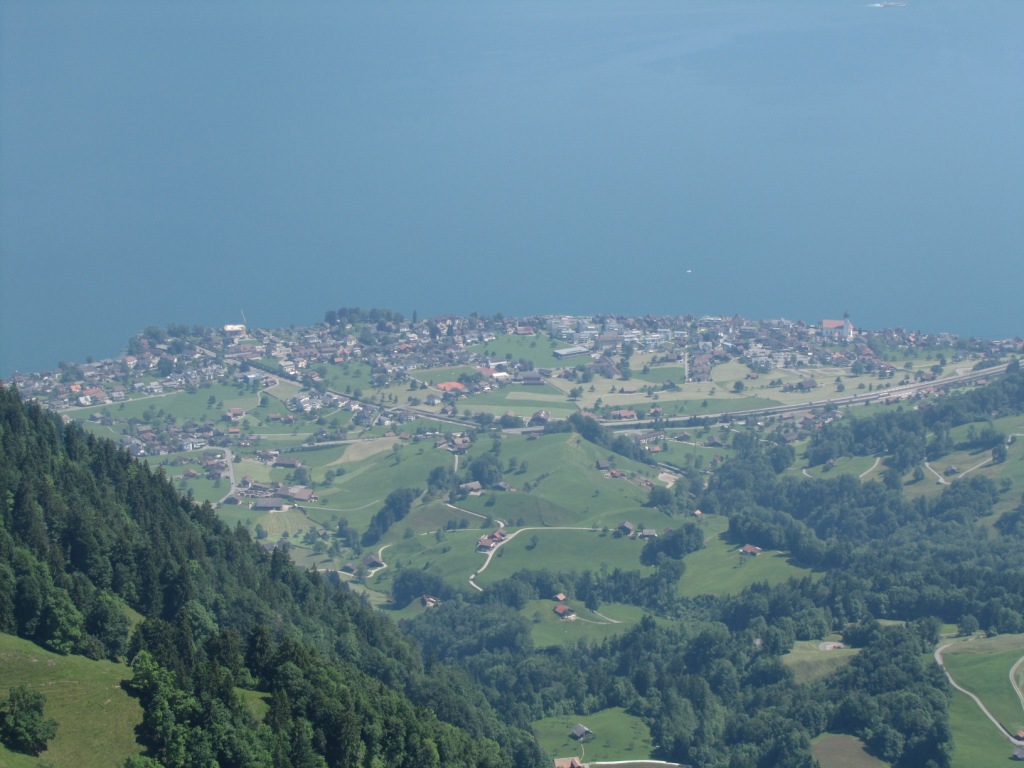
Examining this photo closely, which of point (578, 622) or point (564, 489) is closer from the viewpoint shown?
point (578, 622)

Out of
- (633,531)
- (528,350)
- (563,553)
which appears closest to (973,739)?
(563,553)

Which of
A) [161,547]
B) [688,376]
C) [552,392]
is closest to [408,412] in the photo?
[552,392]

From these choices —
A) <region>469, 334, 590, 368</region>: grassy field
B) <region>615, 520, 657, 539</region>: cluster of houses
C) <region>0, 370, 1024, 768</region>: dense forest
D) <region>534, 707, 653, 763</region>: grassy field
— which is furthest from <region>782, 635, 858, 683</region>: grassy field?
<region>469, 334, 590, 368</region>: grassy field

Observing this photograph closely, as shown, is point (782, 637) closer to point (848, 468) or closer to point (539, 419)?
point (848, 468)

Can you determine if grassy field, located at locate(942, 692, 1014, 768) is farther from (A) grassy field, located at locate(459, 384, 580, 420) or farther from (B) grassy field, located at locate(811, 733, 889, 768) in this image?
(A) grassy field, located at locate(459, 384, 580, 420)

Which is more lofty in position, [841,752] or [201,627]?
[201,627]

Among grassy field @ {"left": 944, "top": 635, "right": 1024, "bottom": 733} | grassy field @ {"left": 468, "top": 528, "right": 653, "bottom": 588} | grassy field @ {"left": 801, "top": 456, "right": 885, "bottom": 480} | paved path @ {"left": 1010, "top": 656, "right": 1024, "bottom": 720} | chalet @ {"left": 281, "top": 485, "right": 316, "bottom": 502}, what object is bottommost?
grassy field @ {"left": 801, "top": 456, "right": 885, "bottom": 480}

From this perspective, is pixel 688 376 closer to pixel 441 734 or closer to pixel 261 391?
pixel 261 391
